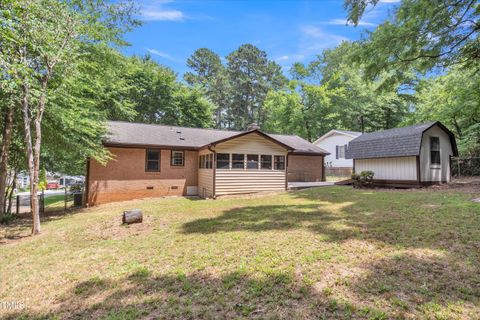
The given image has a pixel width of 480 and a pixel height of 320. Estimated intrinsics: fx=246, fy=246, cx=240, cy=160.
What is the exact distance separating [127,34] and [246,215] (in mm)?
9458

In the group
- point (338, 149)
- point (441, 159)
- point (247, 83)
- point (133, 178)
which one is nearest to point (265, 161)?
point (133, 178)

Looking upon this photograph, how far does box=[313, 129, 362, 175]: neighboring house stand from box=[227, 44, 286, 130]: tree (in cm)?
1723

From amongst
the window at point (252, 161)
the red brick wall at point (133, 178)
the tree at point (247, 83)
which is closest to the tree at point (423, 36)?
the window at point (252, 161)

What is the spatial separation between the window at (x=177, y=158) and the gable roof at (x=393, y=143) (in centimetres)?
1070

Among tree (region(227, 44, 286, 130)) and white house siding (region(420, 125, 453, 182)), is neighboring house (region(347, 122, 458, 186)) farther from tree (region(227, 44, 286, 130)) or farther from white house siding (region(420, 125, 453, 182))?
tree (region(227, 44, 286, 130))

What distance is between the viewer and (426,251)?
4387 mm

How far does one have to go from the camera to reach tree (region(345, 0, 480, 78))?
8102 millimetres

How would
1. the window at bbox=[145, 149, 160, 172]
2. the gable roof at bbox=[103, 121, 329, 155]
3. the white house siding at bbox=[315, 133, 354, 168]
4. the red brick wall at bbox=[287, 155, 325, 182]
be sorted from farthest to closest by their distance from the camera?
1. the white house siding at bbox=[315, 133, 354, 168]
2. the red brick wall at bbox=[287, 155, 325, 182]
3. the window at bbox=[145, 149, 160, 172]
4. the gable roof at bbox=[103, 121, 329, 155]

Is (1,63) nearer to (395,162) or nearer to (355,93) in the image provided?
(395,162)

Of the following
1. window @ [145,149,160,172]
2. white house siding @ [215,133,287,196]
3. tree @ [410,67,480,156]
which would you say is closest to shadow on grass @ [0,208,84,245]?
window @ [145,149,160,172]

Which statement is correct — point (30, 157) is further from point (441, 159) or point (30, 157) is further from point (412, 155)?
point (441, 159)

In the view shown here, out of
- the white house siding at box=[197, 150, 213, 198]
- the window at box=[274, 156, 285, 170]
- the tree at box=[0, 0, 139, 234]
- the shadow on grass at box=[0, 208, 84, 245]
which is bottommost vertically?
the shadow on grass at box=[0, 208, 84, 245]

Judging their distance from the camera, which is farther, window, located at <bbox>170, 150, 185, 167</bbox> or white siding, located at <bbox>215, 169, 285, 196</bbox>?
window, located at <bbox>170, 150, 185, 167</bbox>

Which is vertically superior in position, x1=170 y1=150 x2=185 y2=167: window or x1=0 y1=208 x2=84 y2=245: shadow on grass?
x1=170 y1=150 x2=185 y2=167: window
